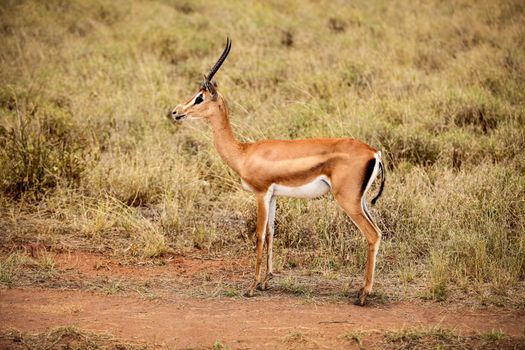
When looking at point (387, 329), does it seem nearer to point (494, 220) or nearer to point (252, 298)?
point (252, 298)

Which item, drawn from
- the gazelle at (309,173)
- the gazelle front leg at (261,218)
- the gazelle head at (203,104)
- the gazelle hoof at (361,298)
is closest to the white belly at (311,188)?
the gazelle at (309,173)

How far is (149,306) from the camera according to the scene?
5461 millimetres

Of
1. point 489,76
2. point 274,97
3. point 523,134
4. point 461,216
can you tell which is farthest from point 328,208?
point 489,76

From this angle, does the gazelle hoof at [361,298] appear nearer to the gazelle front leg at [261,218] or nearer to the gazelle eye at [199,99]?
the gazelle front leg at [261,218]

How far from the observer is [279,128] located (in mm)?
9055

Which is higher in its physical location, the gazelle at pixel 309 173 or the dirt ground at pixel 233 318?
the gazelle at pixel 309 173

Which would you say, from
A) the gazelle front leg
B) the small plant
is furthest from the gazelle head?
the small plant

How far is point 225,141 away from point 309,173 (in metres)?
0.88

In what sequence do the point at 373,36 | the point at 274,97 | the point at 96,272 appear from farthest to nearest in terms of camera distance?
1. the point at 373,36
2. the point at 274,97
3. the point at 96,272

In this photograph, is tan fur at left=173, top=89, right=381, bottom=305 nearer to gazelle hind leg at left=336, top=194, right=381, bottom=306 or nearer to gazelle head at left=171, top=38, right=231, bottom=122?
gazelle hind leg at left=336, top=194, right=381, bottom=306

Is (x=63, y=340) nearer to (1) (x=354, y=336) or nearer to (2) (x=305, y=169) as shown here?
(1) (x=354, y=336)

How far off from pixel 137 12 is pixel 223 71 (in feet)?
14.7

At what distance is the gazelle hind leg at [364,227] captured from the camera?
212 inches

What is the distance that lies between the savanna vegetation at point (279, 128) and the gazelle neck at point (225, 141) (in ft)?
3.63
